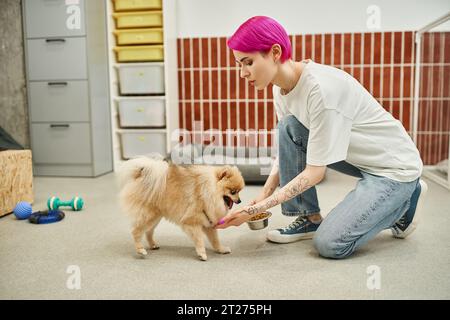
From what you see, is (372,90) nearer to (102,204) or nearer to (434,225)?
(434,225)

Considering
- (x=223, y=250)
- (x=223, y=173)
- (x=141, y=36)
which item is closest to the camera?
(x=223, y=173)

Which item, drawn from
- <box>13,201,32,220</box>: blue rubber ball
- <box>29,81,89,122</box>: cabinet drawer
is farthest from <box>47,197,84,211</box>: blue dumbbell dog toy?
<box>29,81,89,122</box>: cabinet drawer

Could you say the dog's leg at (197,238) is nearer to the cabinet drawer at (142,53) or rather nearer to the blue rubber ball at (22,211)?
the blue rubber ball at (22,211)

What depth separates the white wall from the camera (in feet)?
12.1

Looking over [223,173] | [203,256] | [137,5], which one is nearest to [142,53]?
[137,5]

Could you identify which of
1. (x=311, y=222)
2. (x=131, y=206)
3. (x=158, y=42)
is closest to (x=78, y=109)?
(x=158, y=42)

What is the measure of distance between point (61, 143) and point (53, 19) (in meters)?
1.02

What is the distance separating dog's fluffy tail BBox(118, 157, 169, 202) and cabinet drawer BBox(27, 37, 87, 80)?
83.1 inches

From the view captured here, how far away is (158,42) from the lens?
12.1ft

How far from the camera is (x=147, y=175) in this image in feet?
Answer: 5.45

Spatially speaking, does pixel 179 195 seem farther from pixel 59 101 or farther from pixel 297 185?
pixel 59 101

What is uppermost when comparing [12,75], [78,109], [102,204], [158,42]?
[158,42]

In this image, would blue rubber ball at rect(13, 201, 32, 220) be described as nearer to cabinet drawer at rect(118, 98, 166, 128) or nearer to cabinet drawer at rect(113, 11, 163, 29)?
cabinet drawer at rect(118, 98, 166, 128)
